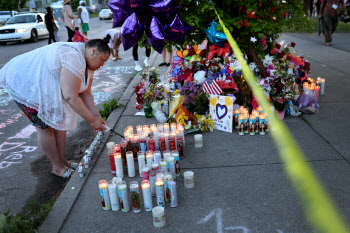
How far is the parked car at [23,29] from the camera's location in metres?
16.9

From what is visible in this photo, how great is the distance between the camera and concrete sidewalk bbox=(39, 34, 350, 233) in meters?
2.80

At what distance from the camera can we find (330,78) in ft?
24.1

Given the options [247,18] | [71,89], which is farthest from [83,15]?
[71,89]

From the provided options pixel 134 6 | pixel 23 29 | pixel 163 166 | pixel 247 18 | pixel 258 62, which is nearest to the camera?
pixel 163 166

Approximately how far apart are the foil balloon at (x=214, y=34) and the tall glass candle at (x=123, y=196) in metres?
2.84

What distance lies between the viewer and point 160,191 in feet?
9.75

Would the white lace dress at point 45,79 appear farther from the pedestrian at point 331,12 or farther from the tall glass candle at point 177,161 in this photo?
the pedestrian at point 331,12

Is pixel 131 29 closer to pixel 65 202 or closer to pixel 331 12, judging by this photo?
pixel 65 202

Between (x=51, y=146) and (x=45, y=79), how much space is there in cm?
82

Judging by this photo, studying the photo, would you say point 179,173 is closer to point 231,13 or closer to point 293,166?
point 293,166

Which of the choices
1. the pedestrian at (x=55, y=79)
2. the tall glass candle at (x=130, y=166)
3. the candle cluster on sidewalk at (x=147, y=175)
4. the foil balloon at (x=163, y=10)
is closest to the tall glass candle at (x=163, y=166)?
the candle cluster on sidewalk at (x=147, y=175)

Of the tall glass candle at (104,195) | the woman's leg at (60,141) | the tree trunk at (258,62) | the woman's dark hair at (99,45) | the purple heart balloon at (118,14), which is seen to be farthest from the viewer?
the tree trunk at (258,62)

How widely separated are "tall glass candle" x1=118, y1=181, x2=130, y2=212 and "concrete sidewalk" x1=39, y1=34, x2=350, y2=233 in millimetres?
54

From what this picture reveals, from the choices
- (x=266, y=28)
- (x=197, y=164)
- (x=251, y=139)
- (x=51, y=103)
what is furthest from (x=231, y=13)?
(x=51, y=103)
